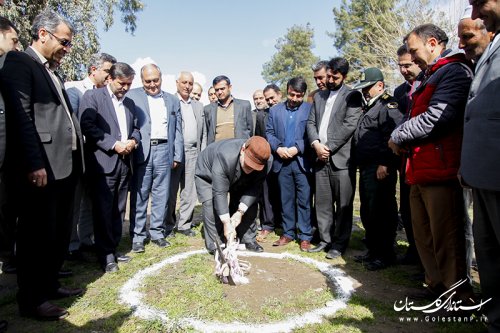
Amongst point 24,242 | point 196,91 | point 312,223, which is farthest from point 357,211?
point 24,242

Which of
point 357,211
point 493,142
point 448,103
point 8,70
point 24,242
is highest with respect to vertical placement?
point 8,70

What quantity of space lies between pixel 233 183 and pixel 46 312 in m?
2.42

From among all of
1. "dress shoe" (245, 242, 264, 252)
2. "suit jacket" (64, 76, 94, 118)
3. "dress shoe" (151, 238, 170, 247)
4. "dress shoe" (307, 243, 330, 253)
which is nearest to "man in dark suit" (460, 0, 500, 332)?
"dress shoe" (307, 243, 330, 253)

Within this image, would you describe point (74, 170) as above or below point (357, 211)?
above

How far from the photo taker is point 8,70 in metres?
3.04

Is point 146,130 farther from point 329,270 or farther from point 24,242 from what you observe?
point 329,270

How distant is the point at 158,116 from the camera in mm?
5352

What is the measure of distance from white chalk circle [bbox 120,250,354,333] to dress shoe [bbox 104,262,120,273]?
33 centimetres

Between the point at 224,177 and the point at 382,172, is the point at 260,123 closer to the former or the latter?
the point at 224,177

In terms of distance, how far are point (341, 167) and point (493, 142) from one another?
2.56 m

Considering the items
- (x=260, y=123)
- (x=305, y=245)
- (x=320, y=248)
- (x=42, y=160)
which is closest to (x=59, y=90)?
(x=42, y=160)

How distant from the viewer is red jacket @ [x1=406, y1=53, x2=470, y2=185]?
121 inches

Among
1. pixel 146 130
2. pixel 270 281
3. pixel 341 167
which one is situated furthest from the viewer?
pixel 146 130

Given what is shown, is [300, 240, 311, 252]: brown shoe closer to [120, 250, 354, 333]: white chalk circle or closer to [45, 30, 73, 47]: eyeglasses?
[120, 250, 354, 333]: white chalk circle
